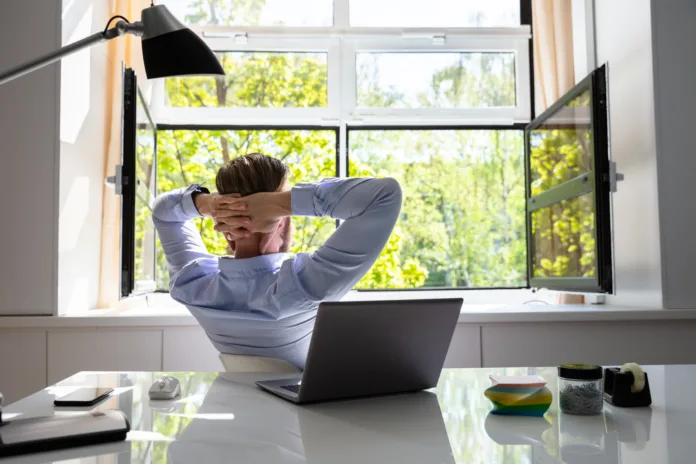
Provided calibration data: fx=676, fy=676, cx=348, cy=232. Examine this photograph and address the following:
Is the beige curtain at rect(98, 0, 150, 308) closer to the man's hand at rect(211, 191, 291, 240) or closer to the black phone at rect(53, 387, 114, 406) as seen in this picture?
the man's hand at rect(211, 191, 291, 240)

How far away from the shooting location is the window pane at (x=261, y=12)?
3514 millimetres

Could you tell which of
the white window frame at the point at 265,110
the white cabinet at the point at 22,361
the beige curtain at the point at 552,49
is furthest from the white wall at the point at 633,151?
the white cabinet at the point at 22,361

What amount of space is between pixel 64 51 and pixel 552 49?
104 inches

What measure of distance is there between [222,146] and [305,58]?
64 cm

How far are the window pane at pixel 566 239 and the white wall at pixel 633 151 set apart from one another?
16 cm

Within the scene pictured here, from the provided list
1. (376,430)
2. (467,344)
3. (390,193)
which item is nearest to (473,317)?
(467,344)

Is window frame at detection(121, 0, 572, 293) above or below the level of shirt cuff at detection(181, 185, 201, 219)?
above

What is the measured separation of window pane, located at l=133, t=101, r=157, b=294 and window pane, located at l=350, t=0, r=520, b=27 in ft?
4.10

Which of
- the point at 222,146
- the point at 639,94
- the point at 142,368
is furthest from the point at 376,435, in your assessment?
the point at 222,146

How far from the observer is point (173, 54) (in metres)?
1.28

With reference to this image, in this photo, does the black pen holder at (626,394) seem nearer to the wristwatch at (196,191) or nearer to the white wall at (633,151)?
the wristwatch at (196,191)

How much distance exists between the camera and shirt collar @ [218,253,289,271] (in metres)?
1.58

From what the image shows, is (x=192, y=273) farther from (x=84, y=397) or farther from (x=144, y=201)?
(x=144, y=201)

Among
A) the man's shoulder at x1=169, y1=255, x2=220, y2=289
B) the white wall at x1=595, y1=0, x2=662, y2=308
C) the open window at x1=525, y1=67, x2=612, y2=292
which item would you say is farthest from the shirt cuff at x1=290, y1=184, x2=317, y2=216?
the white wall at x1=595, y1=0, x2=662, y2=308
